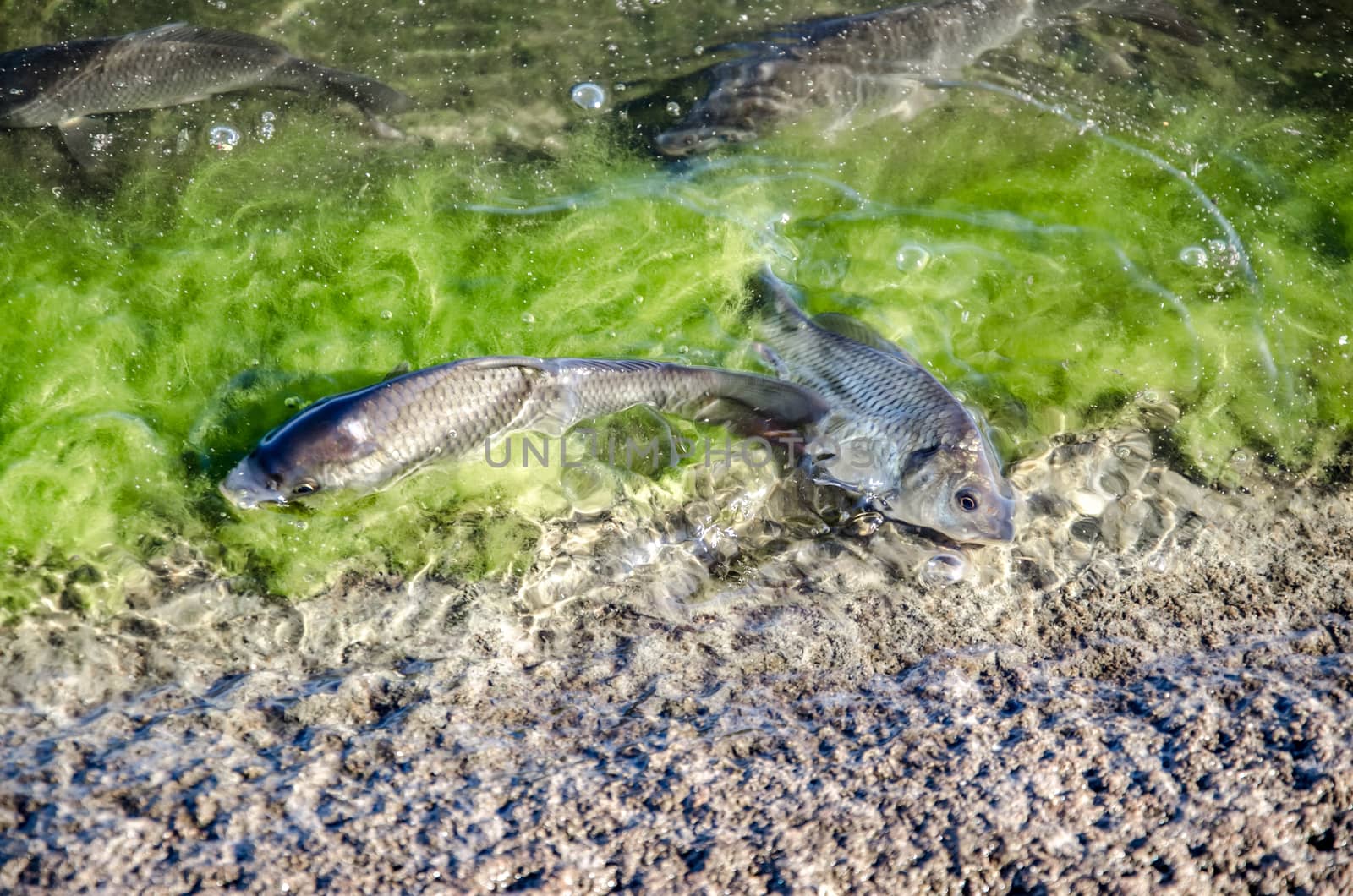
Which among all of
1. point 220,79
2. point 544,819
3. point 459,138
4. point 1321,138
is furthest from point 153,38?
point 1321,138

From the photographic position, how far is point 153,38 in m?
5.10

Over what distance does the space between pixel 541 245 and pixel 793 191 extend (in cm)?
138

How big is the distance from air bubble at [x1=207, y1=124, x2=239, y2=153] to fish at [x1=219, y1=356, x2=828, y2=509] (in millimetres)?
2106

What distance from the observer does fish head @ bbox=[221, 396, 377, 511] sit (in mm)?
3590

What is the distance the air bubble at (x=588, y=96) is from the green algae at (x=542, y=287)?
0.08 m

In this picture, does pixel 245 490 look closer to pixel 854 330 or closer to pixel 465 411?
pixel 465 411

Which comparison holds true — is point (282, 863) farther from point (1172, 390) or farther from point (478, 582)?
point (1172, 390)

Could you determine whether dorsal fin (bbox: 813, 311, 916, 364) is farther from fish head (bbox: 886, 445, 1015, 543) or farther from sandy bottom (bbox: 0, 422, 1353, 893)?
sandy bottom (bbox: 0, 422, 1353, 893)

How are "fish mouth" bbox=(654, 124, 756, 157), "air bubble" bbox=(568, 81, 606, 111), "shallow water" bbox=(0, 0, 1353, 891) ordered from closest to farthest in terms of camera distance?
"shallow water" bbox=(0, 0, 1353, 891)
"fish mouth" bbox=(654, 124, 756, 157)
"air bubble" bbox=(568, 81, 606, 111)

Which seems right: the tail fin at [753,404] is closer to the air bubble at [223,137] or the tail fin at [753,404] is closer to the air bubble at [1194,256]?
the air bubble at [1194,256]

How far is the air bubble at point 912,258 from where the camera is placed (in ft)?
15.3

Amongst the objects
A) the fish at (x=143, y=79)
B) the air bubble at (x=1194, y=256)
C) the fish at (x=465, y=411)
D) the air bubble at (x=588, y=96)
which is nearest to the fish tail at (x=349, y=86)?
the fish at (x=143, y=79)

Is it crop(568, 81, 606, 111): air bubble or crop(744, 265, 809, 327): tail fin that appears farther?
crop(568, 81, 606, 111): air bubble

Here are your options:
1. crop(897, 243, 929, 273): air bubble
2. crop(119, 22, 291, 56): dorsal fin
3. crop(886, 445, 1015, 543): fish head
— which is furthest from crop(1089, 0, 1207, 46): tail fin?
crop(119, 22, 291, 56): dorsal fin
